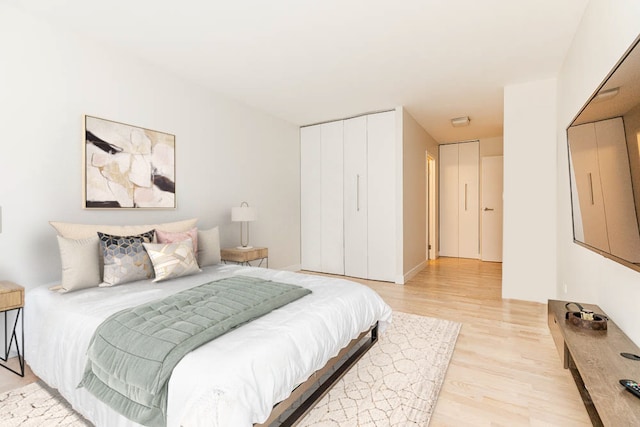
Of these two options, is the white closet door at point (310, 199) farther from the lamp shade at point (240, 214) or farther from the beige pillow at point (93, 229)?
the beige pillow at point (93, 229)

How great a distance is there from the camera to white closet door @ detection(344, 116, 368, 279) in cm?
506

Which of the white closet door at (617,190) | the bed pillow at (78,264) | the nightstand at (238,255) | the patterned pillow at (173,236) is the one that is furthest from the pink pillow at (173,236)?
the white closet door at (617,190)

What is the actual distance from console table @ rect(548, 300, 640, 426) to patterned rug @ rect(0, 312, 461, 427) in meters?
0.76

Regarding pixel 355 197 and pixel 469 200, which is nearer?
pixel 355 197

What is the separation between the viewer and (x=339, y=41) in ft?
9.36

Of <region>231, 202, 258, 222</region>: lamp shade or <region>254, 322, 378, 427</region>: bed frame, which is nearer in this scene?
<region>254, 322, 378, 427</region>: bed frame

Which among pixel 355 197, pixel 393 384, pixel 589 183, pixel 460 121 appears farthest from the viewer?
pixel 460 121

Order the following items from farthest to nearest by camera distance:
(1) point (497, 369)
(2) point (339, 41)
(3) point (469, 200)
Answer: (3) point (469, 200)
(2) point (339, 41)
(1) point (497, 369)

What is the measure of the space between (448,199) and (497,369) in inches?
216

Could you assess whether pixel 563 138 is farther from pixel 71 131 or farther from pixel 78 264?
pixel 71 131

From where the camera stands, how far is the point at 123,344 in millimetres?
1483

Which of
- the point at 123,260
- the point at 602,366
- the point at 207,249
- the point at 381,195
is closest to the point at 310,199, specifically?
the point at 381,195

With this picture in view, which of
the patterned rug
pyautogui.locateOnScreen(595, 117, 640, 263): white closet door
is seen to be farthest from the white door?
pyautogui.locateOnScreen(595, 117, 640, 263): white closet door

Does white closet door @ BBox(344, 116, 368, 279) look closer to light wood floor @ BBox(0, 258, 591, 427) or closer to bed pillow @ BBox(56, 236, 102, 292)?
light wood floor @ BBox(0, 258, 591, 427)
